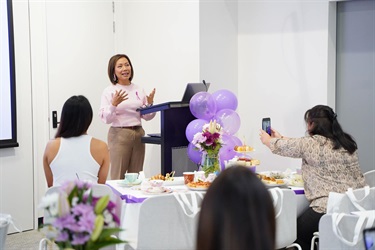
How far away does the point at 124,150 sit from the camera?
16.6ft

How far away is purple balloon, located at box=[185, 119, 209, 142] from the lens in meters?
4.34

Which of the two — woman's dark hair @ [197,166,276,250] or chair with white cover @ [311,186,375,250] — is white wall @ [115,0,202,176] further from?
woman's dark hair @ [197,166,276,250]

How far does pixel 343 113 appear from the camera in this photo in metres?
5.58

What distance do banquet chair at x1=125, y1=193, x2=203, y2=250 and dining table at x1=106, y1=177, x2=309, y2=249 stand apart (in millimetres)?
174

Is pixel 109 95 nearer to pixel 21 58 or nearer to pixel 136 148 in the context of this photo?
pixel 136 148

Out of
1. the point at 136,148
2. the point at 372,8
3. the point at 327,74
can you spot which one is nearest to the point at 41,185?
the point at 136,148

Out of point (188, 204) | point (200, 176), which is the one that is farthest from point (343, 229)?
point (200, 176)

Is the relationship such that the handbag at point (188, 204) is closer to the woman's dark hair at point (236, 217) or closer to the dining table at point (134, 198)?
the dining table at point (134, 198)

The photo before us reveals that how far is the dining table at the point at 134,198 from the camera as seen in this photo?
10.4ft

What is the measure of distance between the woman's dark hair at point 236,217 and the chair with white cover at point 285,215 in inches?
71.5

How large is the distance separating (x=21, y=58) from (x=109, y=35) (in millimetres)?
1197

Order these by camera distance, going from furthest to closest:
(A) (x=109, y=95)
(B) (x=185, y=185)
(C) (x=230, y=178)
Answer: (A) (x=109, y=95)
(B) (x=185, y=185)
(C) (x=230, y=178)

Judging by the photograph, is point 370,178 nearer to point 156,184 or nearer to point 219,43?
point 156,184

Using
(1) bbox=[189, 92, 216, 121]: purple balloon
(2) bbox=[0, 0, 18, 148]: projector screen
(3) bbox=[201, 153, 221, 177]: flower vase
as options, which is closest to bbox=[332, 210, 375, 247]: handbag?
(3) bbox=[201, 153, 221, 177]: flower vase
